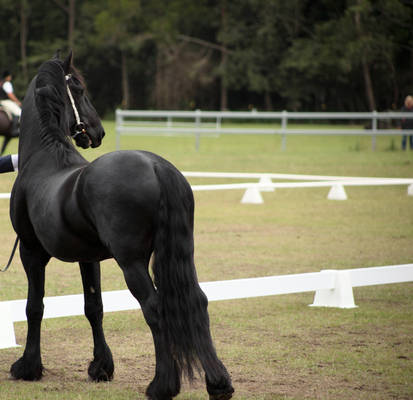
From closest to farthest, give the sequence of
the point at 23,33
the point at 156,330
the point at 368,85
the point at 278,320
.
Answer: the point at 156,330 → the point at 278,320 → the point at 368,85 → the point at 23,33

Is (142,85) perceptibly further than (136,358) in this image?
Yes

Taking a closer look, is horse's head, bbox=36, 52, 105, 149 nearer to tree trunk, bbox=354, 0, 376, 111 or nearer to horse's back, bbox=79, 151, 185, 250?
horse's back, bbox=79, 151, 185, 250

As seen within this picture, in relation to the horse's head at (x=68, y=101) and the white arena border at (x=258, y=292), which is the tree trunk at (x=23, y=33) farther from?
the horse's head at (x=68, y=101)

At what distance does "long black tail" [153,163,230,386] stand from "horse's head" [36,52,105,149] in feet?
3.22

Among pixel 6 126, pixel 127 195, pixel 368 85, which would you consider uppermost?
pixel 127 195

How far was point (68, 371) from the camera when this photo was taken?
5.14 meters

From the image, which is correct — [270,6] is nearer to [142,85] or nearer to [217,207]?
[142,85]

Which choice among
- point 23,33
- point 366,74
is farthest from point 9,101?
point 23,33

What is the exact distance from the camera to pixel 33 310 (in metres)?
4.94

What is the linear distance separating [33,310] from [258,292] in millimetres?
2179

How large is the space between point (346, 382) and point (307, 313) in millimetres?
2047

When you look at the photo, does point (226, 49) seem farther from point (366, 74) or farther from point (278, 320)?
point (278, 320)

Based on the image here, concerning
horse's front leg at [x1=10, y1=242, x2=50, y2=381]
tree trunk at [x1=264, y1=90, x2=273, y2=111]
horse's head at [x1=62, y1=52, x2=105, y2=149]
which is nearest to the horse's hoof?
horse's front leg at [x1=10, y1=242, x2=50, y2=381]

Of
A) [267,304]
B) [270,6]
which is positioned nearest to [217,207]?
[267,304]
